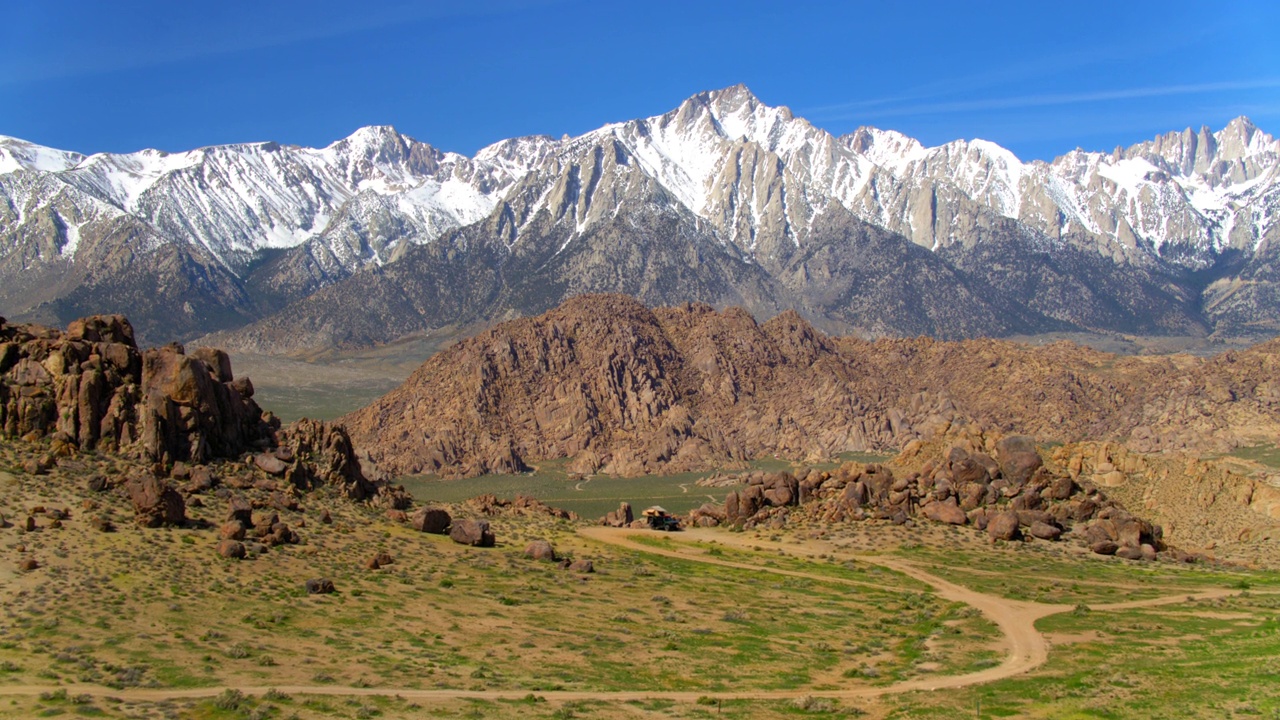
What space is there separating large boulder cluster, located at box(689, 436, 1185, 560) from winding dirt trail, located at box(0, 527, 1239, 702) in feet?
30.8

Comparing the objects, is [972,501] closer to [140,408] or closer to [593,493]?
[140,408]

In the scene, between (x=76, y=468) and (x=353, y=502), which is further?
(x=353, y=502)

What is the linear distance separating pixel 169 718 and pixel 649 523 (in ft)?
219

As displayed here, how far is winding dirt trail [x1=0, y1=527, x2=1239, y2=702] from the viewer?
43375mm

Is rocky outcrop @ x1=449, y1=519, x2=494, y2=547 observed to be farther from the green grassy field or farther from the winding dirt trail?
the green grassy field

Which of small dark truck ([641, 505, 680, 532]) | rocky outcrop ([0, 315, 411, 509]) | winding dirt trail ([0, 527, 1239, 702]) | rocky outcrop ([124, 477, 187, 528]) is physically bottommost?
winding dirt trail ([0, 527, 1239, 702])

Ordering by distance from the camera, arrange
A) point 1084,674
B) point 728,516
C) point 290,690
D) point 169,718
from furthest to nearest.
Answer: point 728,516
point 1084,674
point 290,690
point 169,718

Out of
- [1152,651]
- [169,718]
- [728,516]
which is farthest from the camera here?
[728,516]

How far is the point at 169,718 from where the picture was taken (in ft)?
131

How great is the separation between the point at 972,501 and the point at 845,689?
49.2 meters

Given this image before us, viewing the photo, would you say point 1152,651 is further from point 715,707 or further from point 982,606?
point 715,707

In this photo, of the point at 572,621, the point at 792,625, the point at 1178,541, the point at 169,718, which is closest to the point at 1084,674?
the point at 792,625

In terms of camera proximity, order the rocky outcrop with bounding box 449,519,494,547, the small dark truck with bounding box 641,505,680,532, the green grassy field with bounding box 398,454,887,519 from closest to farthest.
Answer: the rocky outcrop with bounding box 449,519,494,547
the small dark truck with bounding box 641,505,680,532
the green grassy field with bounding box 398,454,887,519

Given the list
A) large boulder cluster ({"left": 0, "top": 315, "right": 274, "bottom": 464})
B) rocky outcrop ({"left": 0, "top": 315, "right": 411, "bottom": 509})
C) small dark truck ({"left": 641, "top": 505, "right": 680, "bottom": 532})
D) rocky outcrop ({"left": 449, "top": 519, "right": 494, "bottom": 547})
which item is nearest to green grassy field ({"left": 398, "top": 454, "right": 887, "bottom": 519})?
small dark truck ({"left": 641, "top": 505, "right": 680, "bottom": 532})
